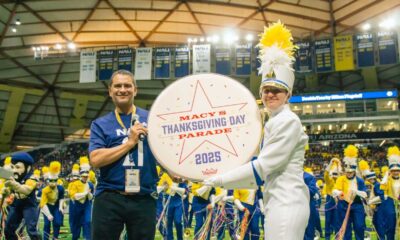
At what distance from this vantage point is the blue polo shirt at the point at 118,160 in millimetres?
3115

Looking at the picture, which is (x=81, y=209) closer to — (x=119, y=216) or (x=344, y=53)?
(x=119, y=216)

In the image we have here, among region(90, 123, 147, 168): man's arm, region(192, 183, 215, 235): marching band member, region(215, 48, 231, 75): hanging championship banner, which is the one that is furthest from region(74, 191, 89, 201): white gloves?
region(215, 48, 231, 75): hanging championship banner

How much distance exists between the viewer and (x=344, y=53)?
2011 cm

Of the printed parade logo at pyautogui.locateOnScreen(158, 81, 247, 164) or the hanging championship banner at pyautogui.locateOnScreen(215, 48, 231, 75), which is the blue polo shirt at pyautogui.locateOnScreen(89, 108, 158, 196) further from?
the hanging championship banner at pyautogui.locateOnScreen(215, 48, 231, 75)

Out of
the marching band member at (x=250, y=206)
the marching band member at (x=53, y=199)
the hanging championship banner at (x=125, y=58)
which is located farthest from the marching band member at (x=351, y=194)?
the hanging championship banner at (x=125, y=58)

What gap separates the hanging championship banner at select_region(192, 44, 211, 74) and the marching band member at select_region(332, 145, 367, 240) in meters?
11.7

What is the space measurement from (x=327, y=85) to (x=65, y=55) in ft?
62.6

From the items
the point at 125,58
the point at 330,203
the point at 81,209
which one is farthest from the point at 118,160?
the point at 125,58

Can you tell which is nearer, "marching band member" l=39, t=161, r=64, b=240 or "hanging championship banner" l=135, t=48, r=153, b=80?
"marching band member" l=39, t=161, r=64, b=240

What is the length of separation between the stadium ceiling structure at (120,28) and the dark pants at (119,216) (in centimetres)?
2108

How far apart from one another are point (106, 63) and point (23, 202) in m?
15.3

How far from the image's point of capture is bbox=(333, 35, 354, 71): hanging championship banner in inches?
787

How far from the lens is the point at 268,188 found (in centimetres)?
300

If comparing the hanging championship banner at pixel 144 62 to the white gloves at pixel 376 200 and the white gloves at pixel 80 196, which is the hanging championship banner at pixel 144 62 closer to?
the white gloves at pixel 80 196
